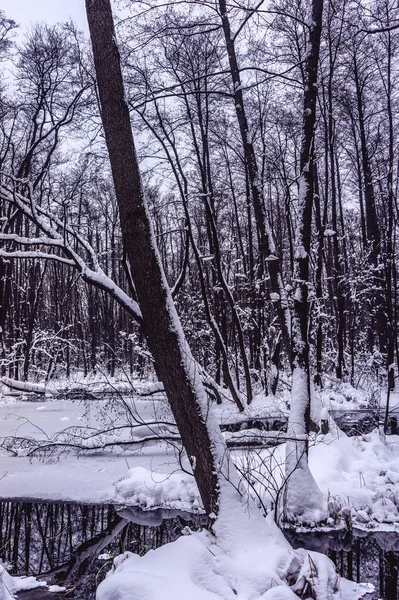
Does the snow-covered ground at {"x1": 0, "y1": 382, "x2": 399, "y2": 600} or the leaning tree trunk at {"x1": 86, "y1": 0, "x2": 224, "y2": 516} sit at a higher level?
the leaning tree trunk at {"x1": 86, "y1": 0, "x2": 224, "y2": 516}

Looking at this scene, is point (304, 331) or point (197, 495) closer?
point (304, 331)

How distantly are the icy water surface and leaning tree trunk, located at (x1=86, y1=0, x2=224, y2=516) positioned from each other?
5.45 feet

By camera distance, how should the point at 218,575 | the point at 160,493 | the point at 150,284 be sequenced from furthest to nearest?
the point at 160,493 → the point at 150,284 → the point at 218,575

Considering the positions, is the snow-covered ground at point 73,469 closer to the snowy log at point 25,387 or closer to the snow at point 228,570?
the snowy log at point 25,387

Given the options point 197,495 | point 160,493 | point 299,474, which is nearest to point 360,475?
point 299,474

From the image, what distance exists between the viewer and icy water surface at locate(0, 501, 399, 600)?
15.3 feet

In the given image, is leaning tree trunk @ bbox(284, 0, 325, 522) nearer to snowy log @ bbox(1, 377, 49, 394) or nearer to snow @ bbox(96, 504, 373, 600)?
snow @ bbox(96, 504, 373, 600)

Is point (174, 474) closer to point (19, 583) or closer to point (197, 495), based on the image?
point (197, 495)

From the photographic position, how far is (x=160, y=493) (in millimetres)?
6645

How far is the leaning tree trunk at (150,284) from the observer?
12.5ft

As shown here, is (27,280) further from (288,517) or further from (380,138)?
(288,517)

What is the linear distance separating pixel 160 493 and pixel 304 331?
331cm

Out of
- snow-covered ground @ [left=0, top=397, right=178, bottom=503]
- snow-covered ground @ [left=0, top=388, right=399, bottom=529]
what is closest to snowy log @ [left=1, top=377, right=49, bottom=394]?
snow-covered ground @ [left=0, top=397, right=178, bottom=503]

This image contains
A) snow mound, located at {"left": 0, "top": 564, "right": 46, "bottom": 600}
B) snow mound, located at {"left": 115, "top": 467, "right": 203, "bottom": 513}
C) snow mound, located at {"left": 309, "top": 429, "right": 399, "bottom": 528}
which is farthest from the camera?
snow mound, located at {"left": 115, "top": 467, "right": 203, "bottom": 513}
